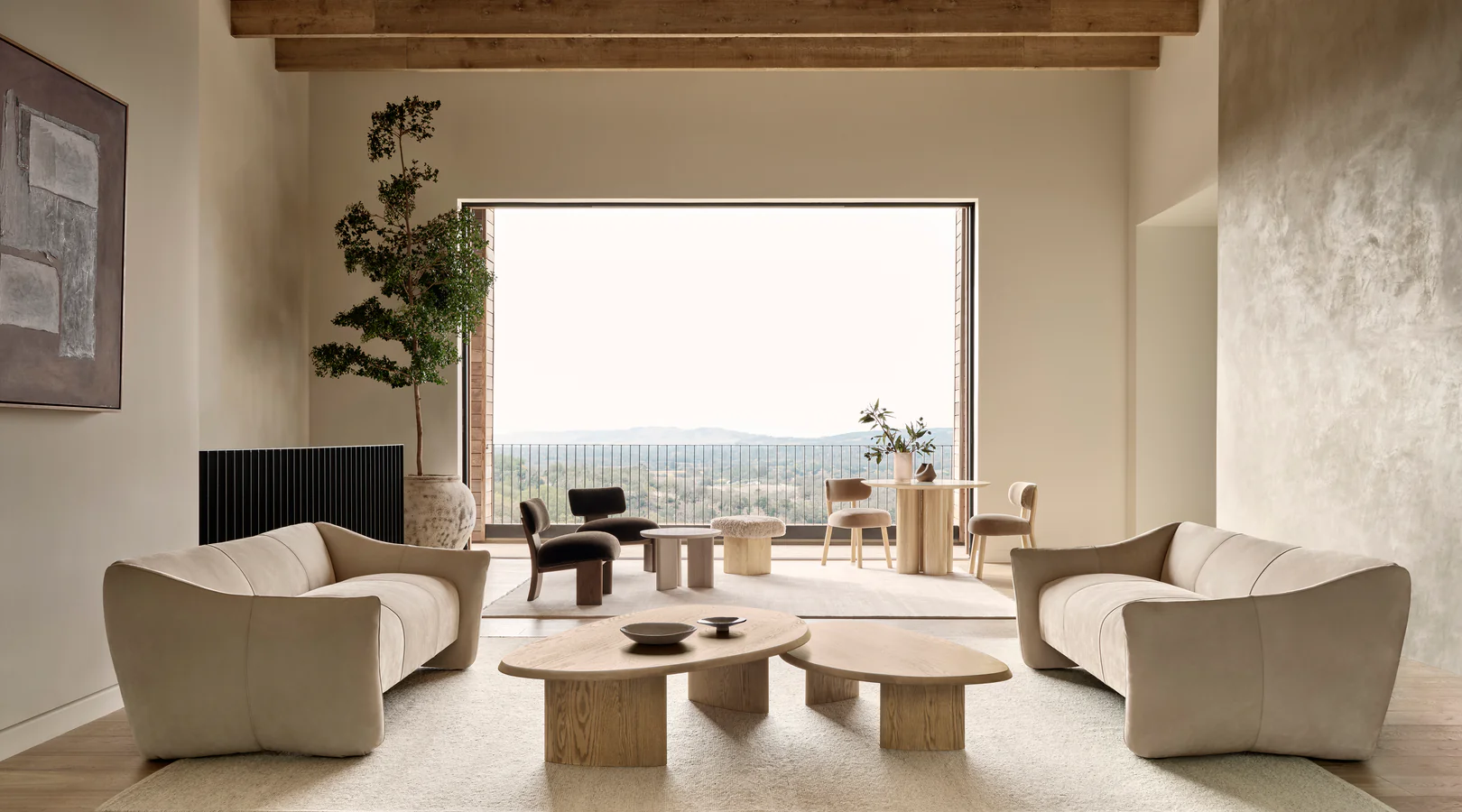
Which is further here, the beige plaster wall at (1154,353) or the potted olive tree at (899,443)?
the beige plaster wall at (1154,353)

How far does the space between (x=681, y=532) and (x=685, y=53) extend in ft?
12.8

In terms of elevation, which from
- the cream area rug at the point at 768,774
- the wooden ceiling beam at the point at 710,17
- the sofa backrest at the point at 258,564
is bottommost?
the cream area rug at the point at 768,774

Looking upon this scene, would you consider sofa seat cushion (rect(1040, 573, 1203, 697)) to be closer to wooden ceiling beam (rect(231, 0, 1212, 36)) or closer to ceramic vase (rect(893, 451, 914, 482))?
ceramic vase (rect(893, 451, 914, 482))

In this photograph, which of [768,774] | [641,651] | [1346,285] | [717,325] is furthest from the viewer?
[717,325]

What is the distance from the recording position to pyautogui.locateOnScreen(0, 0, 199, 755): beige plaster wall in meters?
3.18

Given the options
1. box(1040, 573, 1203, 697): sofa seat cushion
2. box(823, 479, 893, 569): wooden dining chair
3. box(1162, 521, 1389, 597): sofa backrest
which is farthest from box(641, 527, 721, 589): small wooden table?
box(1162, 521, 1389, 597): sofa backrest

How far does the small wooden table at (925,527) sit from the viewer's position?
7.05m

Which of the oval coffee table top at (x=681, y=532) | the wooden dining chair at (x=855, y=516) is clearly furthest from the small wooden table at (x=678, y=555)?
the wooden dining chair at (x=855, y=516)

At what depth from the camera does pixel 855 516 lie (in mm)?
7266

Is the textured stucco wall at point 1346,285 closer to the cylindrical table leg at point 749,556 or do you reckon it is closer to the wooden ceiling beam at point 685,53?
the wooden ceiling beam at point 685,53

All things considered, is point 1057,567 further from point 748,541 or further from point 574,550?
point 748,541

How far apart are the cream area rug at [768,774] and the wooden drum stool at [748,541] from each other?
3.12 m

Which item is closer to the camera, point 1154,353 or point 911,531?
point 911,531

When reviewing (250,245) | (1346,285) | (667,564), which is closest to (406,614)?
(667,564)
